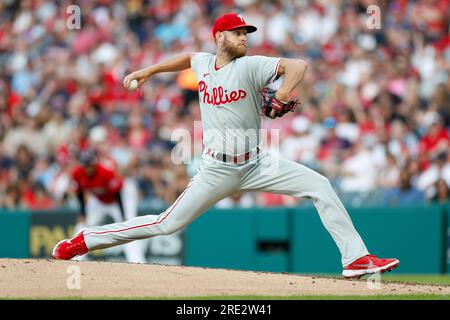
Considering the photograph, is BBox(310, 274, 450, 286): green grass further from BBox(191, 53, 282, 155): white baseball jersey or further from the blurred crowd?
BBox(191, 53, 282, 155): white baseball jersey

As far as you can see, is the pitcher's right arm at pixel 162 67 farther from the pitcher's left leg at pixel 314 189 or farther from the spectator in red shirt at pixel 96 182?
the spectator in red shirt at pixel 96 182

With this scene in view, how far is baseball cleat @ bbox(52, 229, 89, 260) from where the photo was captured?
8.63m

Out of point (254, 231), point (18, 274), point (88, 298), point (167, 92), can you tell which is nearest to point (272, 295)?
point (88, 298)

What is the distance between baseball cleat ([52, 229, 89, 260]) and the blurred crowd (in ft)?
17.7

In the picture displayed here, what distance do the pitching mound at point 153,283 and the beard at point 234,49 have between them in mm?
1834

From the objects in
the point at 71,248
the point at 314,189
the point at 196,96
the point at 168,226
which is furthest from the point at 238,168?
the point at 196,96

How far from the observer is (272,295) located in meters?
7.80

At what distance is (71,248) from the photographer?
28.5 ft

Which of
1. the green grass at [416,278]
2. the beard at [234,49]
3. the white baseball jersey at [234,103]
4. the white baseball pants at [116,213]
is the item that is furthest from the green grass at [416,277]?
the beard at [234,49]

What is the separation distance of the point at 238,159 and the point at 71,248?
1685mm

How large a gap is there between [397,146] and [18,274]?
25.3 ft

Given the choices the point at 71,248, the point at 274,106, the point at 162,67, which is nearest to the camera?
the point at 274,106

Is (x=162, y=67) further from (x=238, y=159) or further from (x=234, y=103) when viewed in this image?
(x=238, y=159)
